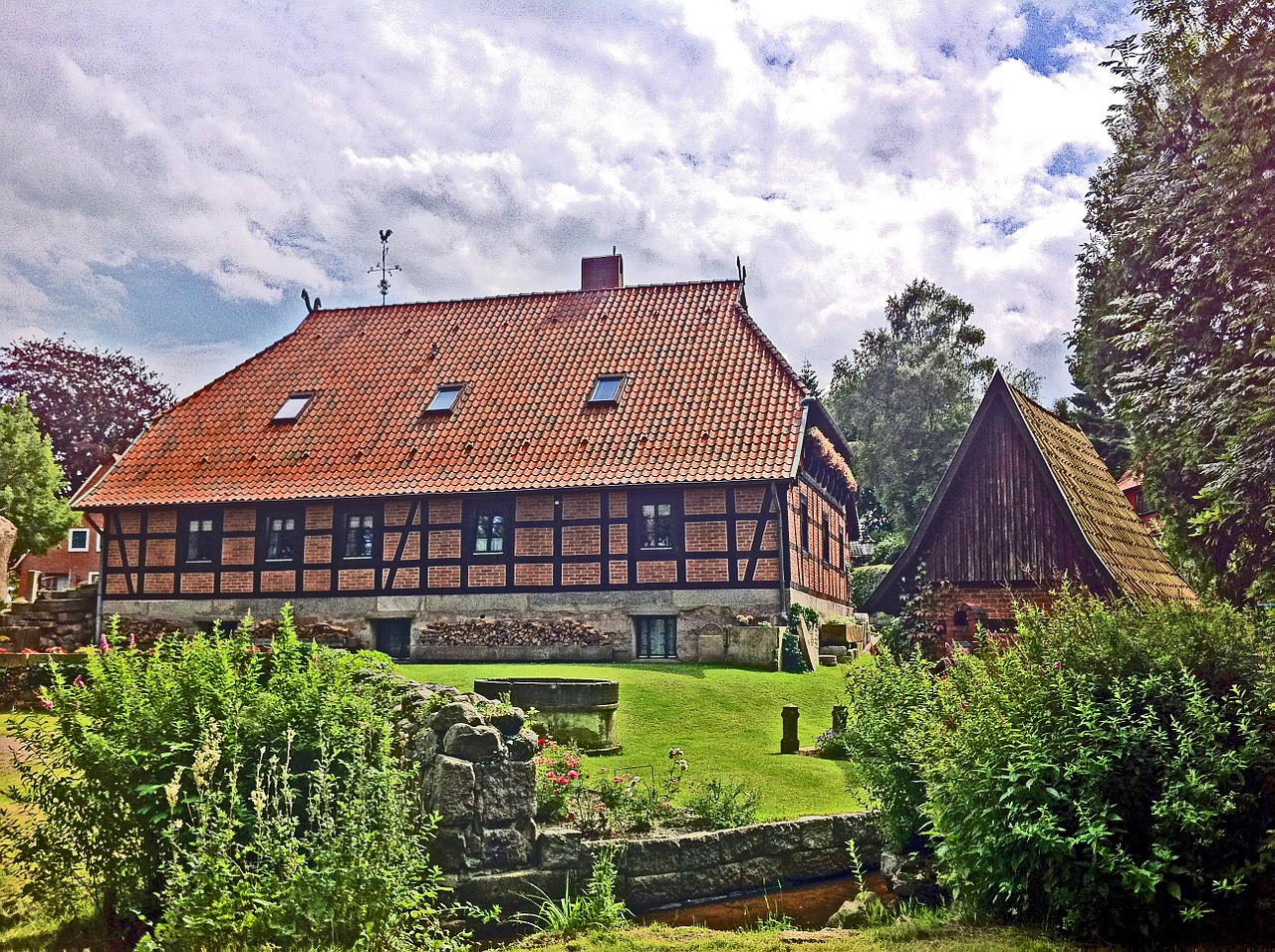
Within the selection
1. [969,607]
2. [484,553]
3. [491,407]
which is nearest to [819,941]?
[969,607]

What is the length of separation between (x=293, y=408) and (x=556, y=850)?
1918 centimetres

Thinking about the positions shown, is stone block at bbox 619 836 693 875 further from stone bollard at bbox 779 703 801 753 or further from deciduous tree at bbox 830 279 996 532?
deciduous tree at bbox 830 279 996 532

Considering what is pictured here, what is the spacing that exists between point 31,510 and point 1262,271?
28.8 metres

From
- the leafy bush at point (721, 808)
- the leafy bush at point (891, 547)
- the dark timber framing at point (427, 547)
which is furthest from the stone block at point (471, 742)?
the leafy bush at point (891, 547)

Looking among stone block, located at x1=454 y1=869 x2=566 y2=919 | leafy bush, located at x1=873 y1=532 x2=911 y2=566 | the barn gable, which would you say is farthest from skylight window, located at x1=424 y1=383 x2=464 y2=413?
leafy bush, located at x1=873 y1=532 x2=911 y2=566

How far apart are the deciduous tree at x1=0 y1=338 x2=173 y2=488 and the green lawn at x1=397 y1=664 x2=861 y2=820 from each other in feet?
78.2

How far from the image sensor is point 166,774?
7020 mm

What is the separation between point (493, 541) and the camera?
75.2 ft

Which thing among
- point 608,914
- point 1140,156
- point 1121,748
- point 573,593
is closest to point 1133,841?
point 1121,748

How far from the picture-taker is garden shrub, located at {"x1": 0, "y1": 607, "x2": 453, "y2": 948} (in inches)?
269

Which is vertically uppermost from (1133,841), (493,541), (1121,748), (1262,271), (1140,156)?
(1140,156)

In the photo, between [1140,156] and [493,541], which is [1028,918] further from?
[493,541]

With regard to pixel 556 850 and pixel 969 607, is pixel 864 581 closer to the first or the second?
pixel 969 607

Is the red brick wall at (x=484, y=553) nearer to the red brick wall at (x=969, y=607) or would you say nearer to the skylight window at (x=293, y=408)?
the skylight window at (x=293, y=408)
